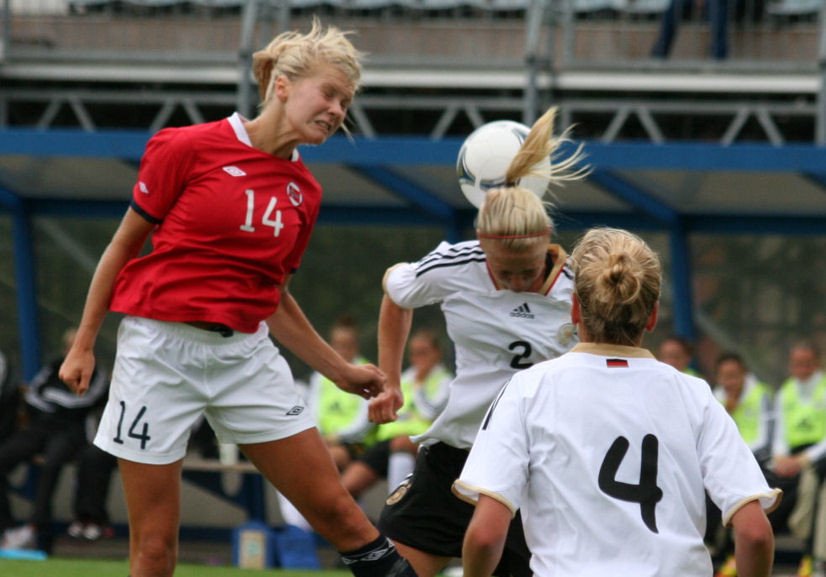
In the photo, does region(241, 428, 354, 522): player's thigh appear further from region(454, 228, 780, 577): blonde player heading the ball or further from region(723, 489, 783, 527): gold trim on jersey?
region(723, 489, 783, 527): gold trim on jersey

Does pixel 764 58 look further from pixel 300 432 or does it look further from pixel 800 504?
pixel 300 432

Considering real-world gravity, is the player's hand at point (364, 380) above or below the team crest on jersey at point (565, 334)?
below

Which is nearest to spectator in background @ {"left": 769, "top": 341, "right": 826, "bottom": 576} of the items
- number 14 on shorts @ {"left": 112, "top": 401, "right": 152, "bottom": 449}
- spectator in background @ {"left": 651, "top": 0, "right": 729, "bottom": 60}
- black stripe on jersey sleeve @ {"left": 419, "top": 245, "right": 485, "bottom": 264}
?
spectator in background @ {"left": 651, "top": 0, "right": 729, "bottom": 60}

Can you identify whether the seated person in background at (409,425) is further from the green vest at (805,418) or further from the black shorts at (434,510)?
the black shorts at (434,510)

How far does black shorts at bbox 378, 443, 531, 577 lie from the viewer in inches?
164

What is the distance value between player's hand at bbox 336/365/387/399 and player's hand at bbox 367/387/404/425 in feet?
0.13

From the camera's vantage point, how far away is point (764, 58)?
12.2 meters

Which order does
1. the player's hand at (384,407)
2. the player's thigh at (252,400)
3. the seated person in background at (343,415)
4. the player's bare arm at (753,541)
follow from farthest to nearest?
the seated person in background at (343,415)
the player's hand at (384,407)
the player's thigh at (252,400)
the player's bare arm at (753,541)

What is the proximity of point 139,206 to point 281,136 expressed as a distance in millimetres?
469

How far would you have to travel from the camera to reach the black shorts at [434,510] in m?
4.18

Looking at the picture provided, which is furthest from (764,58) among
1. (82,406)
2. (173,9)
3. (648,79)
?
(82,406)

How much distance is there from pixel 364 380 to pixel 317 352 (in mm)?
187

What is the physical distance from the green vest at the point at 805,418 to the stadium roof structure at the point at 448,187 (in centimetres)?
140

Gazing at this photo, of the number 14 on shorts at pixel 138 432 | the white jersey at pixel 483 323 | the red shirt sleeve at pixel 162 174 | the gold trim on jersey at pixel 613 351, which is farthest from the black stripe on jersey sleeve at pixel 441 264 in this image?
the gold trim on jersey at pixel 613 351
